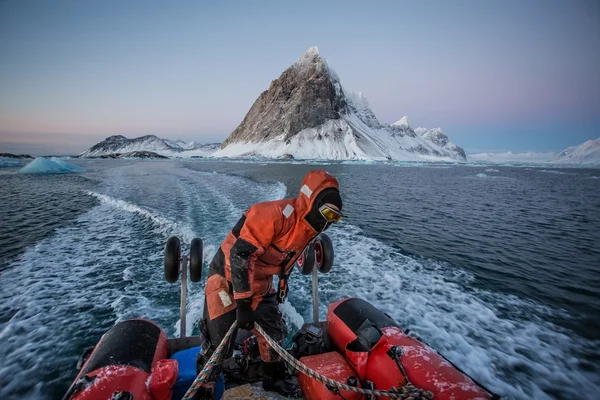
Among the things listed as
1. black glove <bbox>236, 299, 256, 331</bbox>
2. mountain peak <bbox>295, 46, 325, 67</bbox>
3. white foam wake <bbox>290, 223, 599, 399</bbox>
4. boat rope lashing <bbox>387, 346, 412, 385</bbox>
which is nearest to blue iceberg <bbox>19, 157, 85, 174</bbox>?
white foam wake <bbox>290, 223, 599, 399</bbox>

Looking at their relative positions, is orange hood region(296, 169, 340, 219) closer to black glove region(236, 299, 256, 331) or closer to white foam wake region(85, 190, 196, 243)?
black glove region(236, 299, 256, 331)

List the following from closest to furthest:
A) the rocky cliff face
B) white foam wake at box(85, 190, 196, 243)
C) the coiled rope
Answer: the coiled rope → white foam wake at box(85, 190, 196, 243) → the rocky cliff face

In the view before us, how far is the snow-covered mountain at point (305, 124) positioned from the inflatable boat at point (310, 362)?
380ft

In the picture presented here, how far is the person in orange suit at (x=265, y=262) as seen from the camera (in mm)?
2629

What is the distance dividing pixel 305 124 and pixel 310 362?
5434 inches

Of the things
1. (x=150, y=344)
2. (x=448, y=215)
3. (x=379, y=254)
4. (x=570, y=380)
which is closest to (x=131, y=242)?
(x=150, y=344)

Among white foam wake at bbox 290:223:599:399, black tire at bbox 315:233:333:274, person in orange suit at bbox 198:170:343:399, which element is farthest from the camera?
white foam wake at bbox 290:223:599:399

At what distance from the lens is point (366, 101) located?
197875mm

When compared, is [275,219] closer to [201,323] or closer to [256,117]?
[201,323]

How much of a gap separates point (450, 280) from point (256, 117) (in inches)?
6340

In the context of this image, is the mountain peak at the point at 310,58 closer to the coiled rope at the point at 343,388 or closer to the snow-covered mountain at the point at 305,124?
the snow-covered mountain at the point at 305,124

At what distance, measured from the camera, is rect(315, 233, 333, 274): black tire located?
371cm

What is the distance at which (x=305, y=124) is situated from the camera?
445ft

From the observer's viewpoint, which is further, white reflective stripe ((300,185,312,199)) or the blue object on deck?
the blue object on deck
